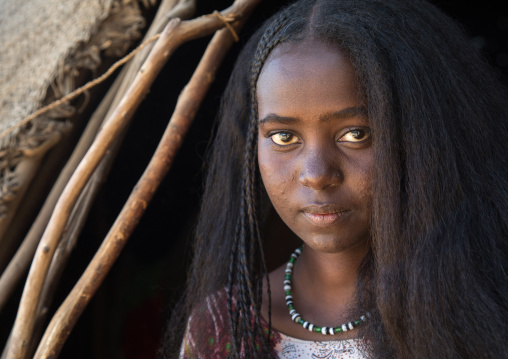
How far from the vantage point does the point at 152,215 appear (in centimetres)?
212

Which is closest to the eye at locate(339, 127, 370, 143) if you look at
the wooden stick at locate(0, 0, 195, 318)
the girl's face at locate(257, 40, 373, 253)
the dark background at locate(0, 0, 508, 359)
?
the girl's face at locate(257, 40, 373, 253)

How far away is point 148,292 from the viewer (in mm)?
2117

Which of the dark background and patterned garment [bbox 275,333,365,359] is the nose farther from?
the dark background

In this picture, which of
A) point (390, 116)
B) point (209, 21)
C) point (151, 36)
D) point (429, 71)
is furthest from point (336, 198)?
point (151, 36)

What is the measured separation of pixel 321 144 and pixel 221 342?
0.54m

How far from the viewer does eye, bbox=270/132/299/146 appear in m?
1.13

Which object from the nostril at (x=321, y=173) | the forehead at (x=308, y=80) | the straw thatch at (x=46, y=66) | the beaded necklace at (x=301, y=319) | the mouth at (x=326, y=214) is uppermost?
the straw thatch at (x=46, y=66)

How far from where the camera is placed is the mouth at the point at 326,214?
42.2 inches

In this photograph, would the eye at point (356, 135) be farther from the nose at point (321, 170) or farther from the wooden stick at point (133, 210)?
the wooden stick at point (133, 210)

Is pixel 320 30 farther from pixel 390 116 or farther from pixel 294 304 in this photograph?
pixel 294 304

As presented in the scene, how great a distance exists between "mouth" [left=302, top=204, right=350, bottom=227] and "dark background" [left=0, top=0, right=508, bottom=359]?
40.0 inches

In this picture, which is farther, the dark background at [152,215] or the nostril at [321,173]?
the dark background at [152,215]

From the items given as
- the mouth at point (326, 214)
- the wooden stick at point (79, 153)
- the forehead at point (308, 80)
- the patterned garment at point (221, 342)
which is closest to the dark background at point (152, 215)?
the wooden stick at point (79, 153)

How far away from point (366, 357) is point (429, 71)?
53 centimetres
